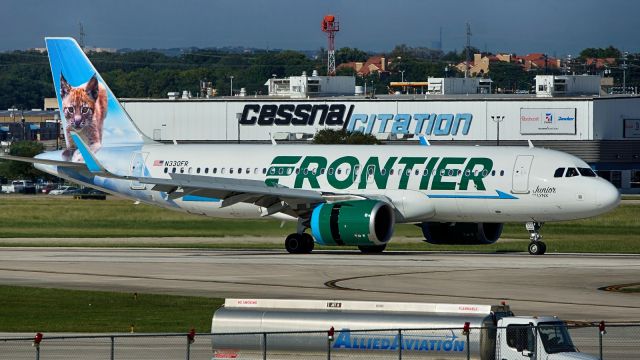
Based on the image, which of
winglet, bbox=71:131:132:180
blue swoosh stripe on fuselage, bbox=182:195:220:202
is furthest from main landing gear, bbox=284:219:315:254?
winglet, bbox=71:131:132:180

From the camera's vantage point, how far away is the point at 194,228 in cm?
7038

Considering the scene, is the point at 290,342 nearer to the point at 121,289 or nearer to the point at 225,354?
the point at 225,354

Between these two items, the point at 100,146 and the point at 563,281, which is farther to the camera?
the point at 100,146

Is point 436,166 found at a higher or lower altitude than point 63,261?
higher

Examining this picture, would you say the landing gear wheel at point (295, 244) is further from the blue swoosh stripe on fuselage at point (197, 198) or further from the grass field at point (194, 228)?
the grass field at point (194, 228)

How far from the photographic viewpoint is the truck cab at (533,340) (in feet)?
75.8

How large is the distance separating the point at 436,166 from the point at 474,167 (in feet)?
5.13

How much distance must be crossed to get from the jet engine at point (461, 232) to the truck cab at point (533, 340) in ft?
104

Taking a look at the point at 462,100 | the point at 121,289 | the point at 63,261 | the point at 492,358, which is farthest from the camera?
the point at 462,100

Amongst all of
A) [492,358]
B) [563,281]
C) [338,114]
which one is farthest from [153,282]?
[338,114]

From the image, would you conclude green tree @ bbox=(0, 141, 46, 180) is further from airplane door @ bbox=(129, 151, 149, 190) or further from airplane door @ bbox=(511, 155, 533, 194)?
airplane door @ bbox=(511, 155, 533, 194)

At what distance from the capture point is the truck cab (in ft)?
75.8

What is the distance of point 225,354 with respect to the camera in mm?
24703

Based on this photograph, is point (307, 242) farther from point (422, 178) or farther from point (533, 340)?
point (533, 340)
